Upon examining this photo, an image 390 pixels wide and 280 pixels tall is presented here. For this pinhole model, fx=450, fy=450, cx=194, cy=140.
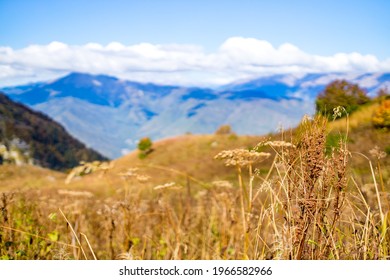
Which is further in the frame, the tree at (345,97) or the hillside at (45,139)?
the hillside at (45,139)

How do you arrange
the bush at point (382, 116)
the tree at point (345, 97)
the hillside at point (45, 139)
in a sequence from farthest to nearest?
the hillside at point (45, 139), the tree at point (345, 97), the bush at point (382, 116)

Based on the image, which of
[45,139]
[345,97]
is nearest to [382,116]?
[345,97]

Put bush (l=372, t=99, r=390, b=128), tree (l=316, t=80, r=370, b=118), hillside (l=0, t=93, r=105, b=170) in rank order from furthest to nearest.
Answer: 1. hillside (l=0, t=93, r=105, b=170)
2. tree (l=316, t=80, r=370, b=118)
3. bush (l=372, t=99, r=390, b=128)

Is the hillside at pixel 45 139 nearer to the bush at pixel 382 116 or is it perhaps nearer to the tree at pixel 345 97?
the tree at pixel 345 97

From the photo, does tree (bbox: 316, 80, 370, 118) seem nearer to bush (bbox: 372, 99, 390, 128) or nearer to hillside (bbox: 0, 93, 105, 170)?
bush (bbox: 372, 99, 390, 128)

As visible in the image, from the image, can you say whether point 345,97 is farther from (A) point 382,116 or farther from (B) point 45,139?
(B) point 45,139

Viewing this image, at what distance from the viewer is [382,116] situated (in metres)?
3.40

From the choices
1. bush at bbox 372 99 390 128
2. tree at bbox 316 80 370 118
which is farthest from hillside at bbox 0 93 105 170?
bush at bbox 372 99 390 128

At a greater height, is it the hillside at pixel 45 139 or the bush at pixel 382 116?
the bush at pixel 382 116

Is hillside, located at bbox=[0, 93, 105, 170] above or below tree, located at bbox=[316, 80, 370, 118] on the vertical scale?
below

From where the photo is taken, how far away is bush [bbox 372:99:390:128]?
337 cm

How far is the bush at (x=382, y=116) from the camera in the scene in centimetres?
337

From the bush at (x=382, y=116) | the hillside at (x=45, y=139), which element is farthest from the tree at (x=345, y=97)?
the hillside at (x=45, y=139)
